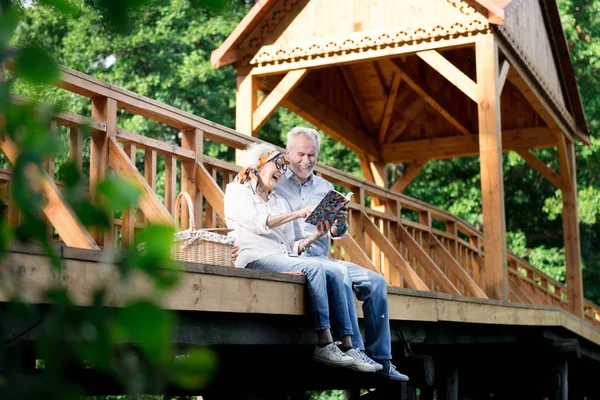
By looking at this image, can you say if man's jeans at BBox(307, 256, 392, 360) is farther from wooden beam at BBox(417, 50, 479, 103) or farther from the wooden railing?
wooden beam at BBox(417, 50, 479, 103)

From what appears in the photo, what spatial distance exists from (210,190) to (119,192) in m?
4.85

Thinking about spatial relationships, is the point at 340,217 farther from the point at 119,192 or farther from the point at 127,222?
the point at 119,192

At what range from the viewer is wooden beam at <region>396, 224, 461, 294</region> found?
8.29 m

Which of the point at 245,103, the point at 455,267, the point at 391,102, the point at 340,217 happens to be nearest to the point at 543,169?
the point at 391,102

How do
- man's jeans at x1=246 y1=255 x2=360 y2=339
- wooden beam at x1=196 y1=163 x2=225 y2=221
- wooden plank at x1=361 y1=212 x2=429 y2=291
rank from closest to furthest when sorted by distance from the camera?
1. man's jeans at x1=246 y1=255 x2=360 y2=339
2. wooden beam at x1=196 y1=163 x2=225 y2=221
3. wooden plank at x1=361 y1=212 x2=429 y2=291

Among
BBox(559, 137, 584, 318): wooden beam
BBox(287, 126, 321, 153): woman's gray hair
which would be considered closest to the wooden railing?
BBox(287, 126, 321, 153): woman's gray hair

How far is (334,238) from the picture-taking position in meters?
4.80

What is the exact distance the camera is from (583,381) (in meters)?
13.3

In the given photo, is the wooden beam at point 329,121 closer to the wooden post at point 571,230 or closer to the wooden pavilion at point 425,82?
the wooden pavilion at point 425,82

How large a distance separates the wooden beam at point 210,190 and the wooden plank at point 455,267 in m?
3.50

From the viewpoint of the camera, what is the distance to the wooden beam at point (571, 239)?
11.8 meters

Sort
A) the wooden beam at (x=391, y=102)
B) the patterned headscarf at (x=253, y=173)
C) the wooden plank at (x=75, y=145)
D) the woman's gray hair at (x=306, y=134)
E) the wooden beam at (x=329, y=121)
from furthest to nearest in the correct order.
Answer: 1. the wooden beam at (x=391, y=102)
2. the wooden beam at (x=329, y=121)
3. the woman's gray hair at (x=306, y=134)
4. the patterned headscarf at (x=253, y=173)
5. the wooden plank at (x=75, y=145)

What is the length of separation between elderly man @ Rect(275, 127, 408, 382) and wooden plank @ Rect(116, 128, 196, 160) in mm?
717

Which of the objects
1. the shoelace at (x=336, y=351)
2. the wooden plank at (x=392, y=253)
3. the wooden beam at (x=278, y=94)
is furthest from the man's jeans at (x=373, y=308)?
the wooden beam at (x=278, y=94)
